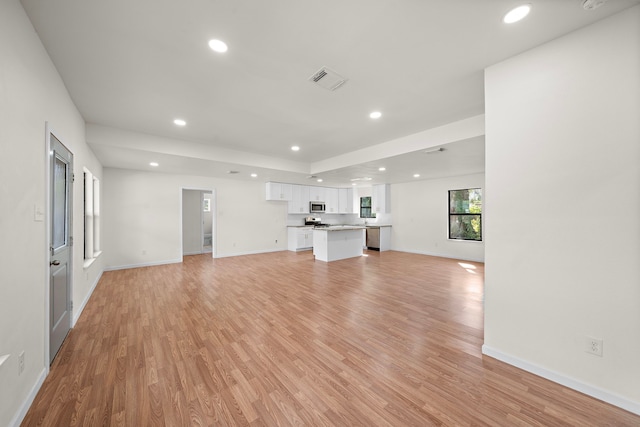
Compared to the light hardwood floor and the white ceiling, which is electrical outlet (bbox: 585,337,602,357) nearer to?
the light hardwood floor

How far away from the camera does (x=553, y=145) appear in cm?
186

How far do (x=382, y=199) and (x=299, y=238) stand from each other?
3370 millimetres

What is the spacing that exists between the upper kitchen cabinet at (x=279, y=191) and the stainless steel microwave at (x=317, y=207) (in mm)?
990

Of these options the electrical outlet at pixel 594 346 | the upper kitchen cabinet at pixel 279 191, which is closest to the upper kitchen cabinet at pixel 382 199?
the upper kitchen cabinet at pixel 279 191

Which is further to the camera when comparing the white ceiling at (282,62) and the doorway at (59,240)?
the doorway at (59,240)

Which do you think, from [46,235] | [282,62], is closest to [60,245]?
[46,235]

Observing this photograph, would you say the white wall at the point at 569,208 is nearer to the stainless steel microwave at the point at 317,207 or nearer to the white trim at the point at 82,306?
the white trim at the point at 82,306

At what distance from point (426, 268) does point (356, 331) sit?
3792 mm

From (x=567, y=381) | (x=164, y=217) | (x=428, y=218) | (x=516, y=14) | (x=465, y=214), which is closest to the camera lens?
(x=516, y=14)

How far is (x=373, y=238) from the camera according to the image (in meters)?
8.65

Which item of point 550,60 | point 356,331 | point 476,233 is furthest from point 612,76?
point 476,233

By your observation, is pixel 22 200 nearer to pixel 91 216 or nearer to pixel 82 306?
pixel 82 306

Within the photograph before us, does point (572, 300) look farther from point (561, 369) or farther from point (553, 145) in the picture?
point (553, 145)

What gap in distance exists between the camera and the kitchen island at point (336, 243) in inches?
252
